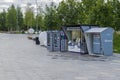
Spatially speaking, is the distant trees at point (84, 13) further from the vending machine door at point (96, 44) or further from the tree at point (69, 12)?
the vending machine door at point (96, 44)

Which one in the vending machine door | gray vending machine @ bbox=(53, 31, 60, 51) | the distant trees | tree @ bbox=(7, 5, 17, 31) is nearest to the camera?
the vending machine door

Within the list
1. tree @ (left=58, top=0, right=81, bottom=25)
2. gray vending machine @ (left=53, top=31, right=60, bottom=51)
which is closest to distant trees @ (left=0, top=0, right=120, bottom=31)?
tree @ (left=58, top=0, right=81, bottom=25)

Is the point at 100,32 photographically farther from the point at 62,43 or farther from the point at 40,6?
the point at 40,6

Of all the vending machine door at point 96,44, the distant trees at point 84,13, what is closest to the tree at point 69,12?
the distant trees at point 84,13

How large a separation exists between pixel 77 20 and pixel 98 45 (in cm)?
1678

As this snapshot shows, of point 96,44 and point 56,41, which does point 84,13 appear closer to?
point 56,41

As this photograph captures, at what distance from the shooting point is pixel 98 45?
25953 millimetres

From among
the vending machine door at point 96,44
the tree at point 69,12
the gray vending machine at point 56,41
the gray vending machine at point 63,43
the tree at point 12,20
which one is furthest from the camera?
the tree at point 12,20

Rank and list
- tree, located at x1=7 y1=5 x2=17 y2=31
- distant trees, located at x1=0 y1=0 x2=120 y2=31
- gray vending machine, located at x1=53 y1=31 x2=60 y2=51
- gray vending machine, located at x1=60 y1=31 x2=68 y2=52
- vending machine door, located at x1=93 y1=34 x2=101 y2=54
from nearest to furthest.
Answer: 1. vending machine door, located at x1=93 y1=34 x2=101 y2=54
2. gray vending machine, located at x1=60 y1=31 x2=68 y2=52
3. gray vending machine, located at x1=53 y1=31 x2=60 y2=51
4. distant trees, located at x1=0 y1=0 x2=120 y2=31
5. tree, located at x1=7 y1=5 x2=17 y2=31

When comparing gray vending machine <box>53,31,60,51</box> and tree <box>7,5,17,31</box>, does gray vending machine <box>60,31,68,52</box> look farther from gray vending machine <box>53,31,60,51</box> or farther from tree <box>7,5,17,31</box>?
tree <box>7,5,17,31</box>

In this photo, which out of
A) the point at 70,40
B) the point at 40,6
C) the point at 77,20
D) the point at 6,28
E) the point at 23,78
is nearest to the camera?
the point at 23,78

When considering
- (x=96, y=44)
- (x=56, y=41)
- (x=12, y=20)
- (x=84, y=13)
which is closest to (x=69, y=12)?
(x=84, y=13)

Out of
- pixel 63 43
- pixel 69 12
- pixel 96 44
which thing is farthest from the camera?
pixel 69 12

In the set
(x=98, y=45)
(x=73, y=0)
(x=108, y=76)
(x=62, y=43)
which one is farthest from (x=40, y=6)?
(x=108, y=76)
